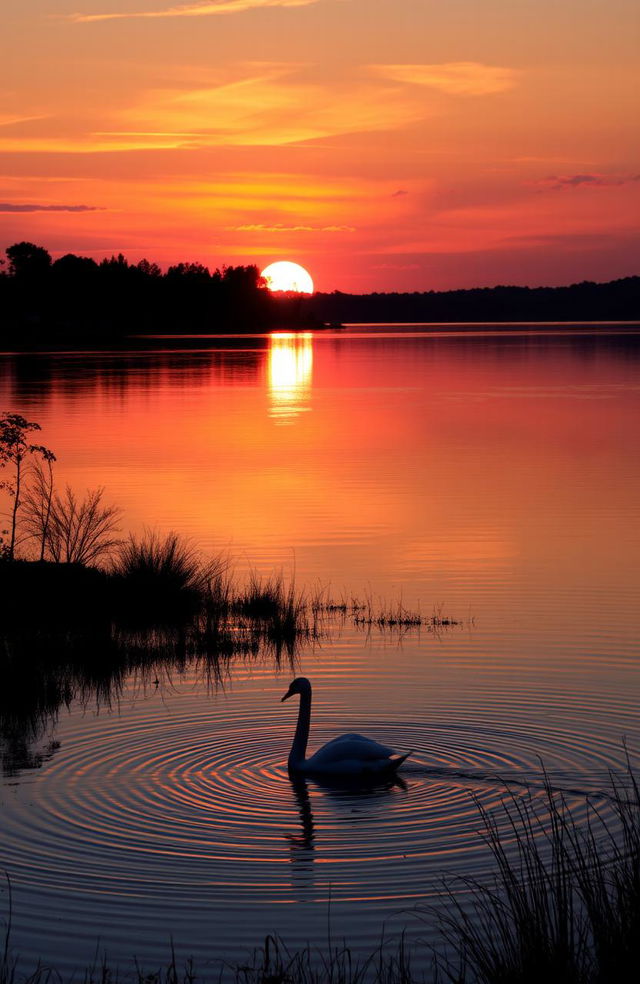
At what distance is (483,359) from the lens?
125 m

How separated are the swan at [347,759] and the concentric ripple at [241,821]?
6.7 inches

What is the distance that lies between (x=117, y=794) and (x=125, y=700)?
3627mm

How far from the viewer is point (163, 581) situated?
68.1 ft

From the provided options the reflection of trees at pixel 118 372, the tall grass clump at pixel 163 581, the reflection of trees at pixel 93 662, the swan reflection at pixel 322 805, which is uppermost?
the reflection of trees at pixel 118 372

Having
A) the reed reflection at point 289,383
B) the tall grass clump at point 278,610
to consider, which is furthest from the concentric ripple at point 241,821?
the reed reflection at point 289,383

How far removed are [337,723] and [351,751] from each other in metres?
2.04

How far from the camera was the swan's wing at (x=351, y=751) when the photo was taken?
1212cm

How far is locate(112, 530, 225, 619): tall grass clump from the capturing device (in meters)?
20.4

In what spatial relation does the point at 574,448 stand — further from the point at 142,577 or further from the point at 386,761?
the point at 386,761

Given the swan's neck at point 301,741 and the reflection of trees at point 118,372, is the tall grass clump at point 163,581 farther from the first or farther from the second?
the reflection of trees at point 118,372

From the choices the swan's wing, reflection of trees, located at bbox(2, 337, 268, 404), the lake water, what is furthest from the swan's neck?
reflection of trees, located at bbox(2, 337, 268, 404)

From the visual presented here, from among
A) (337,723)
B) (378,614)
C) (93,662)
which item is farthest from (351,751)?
(378,614)

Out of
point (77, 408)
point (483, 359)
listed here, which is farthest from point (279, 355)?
point (77, 408)

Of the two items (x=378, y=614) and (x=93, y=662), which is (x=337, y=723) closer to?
(x=93, y=662)
